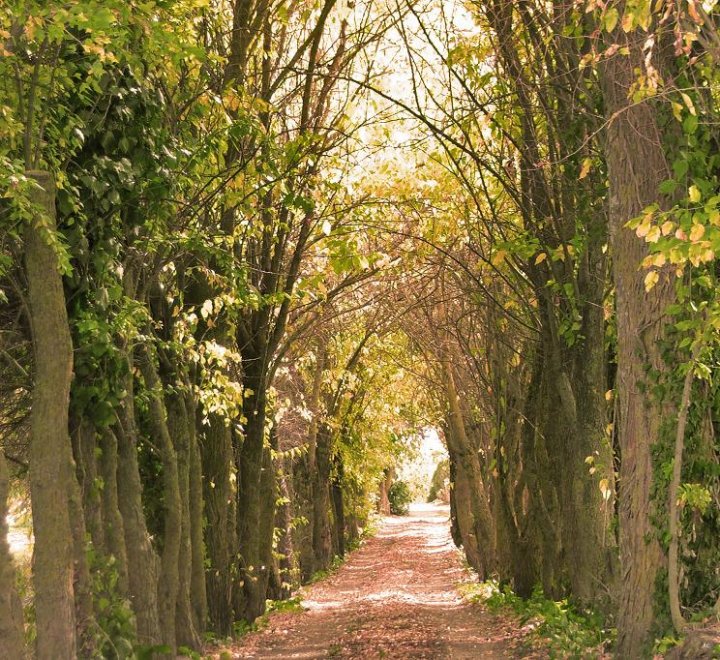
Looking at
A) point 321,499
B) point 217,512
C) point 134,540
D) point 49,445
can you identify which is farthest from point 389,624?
point 321,499

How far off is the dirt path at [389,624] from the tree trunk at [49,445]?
5654 millimetres

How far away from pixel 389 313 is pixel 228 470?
9.02 m

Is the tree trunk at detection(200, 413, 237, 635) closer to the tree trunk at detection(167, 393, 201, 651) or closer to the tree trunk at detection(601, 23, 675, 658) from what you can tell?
the tree trunk at detection(167, 393, 201, 651)

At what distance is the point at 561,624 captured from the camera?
1126 cm

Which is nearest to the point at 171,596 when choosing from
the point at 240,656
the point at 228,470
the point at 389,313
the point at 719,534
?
the point at 240,656

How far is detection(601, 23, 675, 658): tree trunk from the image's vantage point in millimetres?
8031

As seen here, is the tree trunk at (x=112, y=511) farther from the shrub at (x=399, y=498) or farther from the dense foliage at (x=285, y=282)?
the shrub at (x=399, y=498)

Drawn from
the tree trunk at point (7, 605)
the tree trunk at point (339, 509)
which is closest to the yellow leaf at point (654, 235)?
the tree trunk at point (7, 605)

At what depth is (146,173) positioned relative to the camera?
30.9ft

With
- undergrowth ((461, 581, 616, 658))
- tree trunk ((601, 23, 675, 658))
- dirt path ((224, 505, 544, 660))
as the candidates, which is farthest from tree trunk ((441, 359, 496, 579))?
tree trunk ((601, 23, 675, 658))

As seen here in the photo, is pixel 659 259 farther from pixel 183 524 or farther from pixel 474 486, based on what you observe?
pixel 474 486

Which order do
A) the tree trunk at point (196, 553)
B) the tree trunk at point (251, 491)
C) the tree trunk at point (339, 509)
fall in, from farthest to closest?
the tree trunk at point (339, 509) → the tree trunk at point (251, 491) → the tree trunk at point (196, 553)

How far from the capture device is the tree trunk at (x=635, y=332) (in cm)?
803

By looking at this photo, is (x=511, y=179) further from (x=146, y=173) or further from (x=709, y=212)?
(x=709, y=212)
